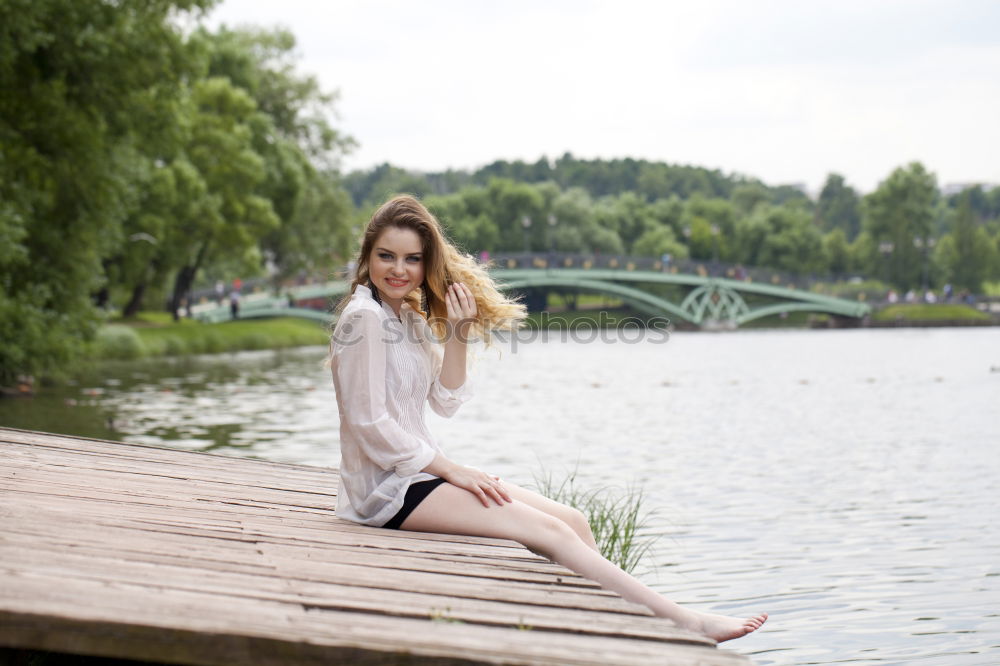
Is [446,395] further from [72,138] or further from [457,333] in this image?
[72,138]

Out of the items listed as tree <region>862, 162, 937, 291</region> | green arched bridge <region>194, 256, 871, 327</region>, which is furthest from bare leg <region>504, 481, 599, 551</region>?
tree <region>862, 162, 937, 291</region>

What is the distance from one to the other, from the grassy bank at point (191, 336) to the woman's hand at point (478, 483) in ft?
63.9

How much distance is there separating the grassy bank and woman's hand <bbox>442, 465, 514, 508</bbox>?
63.9 ft

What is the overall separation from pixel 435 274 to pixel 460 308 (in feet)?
0.47

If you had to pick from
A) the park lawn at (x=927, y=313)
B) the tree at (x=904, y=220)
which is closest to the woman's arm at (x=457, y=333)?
the park lawn at (x=927, y=313)

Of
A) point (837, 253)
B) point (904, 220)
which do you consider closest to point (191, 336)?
point (904, 220)

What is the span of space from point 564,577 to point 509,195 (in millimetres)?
62361

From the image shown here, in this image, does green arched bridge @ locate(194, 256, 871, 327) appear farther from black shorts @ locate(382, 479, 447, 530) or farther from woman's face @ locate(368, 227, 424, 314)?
black shorts @ locate(382, 479, 447, 530)

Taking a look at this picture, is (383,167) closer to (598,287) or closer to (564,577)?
(598,287)

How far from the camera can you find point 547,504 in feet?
12.1

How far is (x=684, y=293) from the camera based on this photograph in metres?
56.3

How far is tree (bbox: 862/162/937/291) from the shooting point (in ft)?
223

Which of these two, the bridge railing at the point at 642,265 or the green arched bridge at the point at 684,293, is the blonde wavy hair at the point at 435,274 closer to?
the green arched bridge at the point at 684,293

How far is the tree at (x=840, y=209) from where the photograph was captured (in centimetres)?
11531
